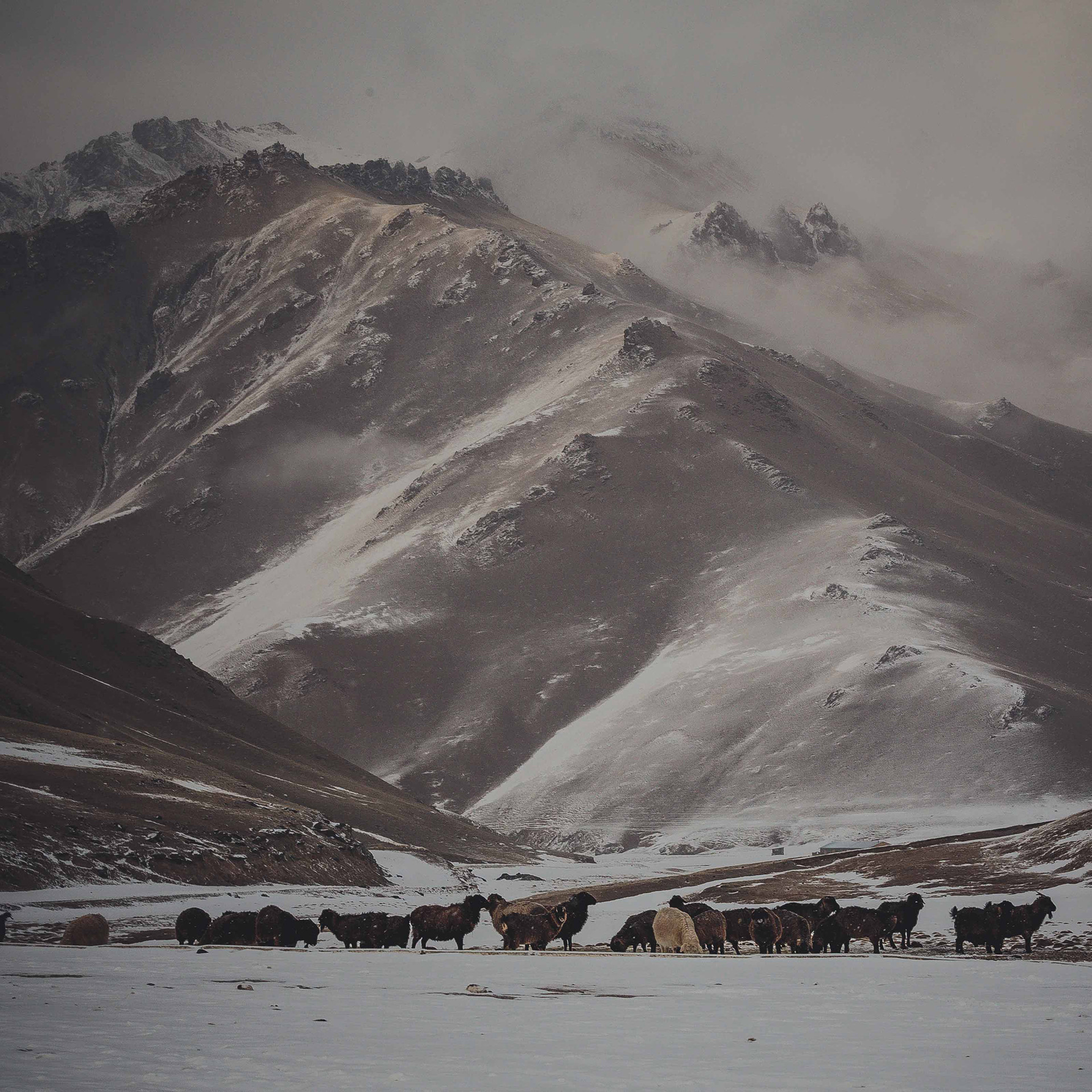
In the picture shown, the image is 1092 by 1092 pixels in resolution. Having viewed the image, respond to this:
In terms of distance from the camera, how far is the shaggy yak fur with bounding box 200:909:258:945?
37812 millimetres

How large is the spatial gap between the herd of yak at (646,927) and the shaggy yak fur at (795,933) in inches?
0.9

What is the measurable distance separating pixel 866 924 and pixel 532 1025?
22.8 m

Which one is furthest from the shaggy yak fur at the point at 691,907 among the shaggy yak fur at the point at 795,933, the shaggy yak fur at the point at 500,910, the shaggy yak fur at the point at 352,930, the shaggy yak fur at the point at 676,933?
the shaggy yak fur at the point at 352,930

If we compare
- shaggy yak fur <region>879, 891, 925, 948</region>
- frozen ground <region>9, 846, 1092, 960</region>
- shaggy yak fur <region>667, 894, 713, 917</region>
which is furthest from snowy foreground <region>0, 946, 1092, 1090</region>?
frozen ground <region>9, 846, 1092, 960</region>

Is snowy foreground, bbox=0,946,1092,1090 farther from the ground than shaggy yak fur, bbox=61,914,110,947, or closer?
farther from the ground

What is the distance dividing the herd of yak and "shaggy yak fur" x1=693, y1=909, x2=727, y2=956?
0.08ft

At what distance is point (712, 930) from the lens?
36.7 m

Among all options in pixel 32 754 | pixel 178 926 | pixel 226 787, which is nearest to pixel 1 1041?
pixel 178 926

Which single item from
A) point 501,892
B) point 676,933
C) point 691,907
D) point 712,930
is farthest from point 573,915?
point 501,892

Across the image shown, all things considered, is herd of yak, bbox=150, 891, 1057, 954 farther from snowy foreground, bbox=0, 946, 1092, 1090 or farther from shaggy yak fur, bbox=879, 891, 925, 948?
snowy foreground, bbox=0, 946, 1092, 1090

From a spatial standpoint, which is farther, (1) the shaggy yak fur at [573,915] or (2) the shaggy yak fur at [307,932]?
(2) the shaggy yak fur at [307,932]

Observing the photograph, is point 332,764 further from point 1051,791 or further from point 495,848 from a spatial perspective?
point 1051,791

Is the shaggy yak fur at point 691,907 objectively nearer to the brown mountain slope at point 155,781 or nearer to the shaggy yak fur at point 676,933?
the shaggy yak fur at point 676,933

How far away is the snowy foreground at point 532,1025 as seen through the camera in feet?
50.8
